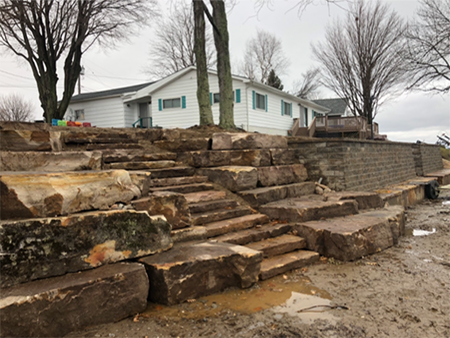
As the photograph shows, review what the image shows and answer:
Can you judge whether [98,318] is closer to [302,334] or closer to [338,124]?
[302,334]

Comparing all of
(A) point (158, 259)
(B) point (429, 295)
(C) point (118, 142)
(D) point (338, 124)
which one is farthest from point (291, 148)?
(D) point (338, 124)

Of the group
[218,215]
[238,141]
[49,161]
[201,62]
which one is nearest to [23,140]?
[49,161]

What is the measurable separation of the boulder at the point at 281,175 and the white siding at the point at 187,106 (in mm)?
9634

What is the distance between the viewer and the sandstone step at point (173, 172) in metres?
5.17

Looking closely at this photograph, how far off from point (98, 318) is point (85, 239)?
617 mm

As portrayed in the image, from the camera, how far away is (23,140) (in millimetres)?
4430

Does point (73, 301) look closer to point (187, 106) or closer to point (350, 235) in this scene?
point (350, 235)

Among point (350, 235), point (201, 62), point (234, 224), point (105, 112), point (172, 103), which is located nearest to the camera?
point (350, 235)

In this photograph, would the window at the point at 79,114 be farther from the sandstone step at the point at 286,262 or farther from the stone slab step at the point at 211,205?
the sandstone step at the point at 286,262

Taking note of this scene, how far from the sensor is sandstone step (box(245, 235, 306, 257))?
3.95 meters

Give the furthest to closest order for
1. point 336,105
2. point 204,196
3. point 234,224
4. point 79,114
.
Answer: point 336,105
point 79,114
point 204,196
point 234,224

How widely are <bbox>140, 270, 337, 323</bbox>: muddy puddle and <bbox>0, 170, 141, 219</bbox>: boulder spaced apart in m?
1.08

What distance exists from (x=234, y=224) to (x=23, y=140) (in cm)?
316

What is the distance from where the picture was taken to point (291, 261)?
382 cm
